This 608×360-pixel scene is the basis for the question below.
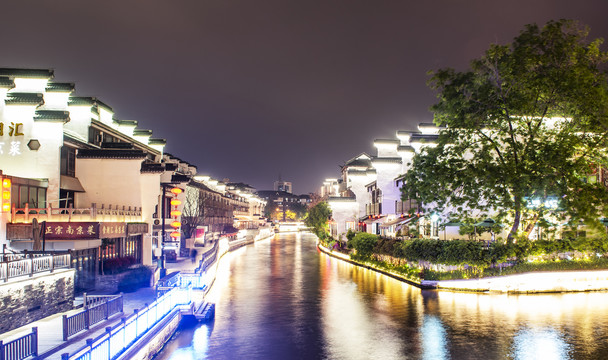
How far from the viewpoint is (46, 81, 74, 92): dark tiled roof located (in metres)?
30.7

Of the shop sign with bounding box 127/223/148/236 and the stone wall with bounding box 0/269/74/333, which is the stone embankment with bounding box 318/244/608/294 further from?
the stone wall with bounding box 0/269/74/333

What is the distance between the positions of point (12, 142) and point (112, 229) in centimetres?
698

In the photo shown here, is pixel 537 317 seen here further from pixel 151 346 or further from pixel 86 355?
pixel 86 355

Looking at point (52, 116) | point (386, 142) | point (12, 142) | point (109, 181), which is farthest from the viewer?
point (386, 142)

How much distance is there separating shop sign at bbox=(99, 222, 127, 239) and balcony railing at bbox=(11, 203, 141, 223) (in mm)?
678

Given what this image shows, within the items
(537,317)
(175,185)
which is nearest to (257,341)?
(537,317)

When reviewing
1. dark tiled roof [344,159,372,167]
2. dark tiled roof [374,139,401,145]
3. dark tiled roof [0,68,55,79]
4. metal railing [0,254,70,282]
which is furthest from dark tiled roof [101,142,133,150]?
dark tiled roof [344,159,372,167]

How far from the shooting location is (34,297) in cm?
1922

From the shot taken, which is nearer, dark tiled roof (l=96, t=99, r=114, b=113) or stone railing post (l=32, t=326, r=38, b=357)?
stone railing post (l=32, t=326, r=38, b=357)

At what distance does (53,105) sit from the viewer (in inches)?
1212

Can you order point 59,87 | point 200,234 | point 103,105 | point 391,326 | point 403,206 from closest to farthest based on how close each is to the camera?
point 391,326
point 59,87
point 103,105
point 403,206
point 200,234

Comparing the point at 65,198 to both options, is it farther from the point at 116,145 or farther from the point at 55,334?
the point at 55,334

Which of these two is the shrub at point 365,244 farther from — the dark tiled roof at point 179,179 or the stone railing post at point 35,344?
the stone railing post at point 35,344

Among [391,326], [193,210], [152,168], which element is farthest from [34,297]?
[193,210]
